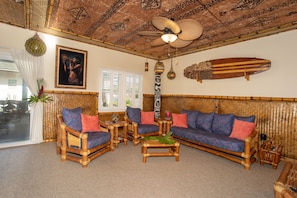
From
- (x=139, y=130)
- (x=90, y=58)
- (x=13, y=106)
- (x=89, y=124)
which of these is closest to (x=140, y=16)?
(x=90, y=58)

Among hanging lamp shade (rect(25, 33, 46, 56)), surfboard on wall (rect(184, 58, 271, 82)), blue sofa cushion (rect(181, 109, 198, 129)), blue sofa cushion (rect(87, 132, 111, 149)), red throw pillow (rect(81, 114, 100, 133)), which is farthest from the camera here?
blue sofa cushion (rect(181, 109, 198, 129))

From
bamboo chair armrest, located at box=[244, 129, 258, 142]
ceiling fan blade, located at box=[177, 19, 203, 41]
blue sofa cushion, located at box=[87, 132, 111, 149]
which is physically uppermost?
ceiling fan blade, located at box=[177, 19, 203, 41]

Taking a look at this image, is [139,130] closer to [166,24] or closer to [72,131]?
[72,131]

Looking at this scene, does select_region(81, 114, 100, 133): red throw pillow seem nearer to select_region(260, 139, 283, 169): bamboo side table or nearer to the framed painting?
the framed painting

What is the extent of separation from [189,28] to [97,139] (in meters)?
2.66

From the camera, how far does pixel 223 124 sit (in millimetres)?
3916

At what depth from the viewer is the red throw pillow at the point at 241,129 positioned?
11.1ft

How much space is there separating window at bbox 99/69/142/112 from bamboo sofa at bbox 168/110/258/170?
6.35ft

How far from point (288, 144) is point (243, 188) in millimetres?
1957

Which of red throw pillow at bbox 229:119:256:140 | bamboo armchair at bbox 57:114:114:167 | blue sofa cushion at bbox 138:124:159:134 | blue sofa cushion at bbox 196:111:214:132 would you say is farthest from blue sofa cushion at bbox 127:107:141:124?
red throw pillow at bbox 229:119:256:140

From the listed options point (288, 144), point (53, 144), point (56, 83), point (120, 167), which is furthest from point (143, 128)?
point (288, 144)

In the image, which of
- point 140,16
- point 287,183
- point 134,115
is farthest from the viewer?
point 134,115

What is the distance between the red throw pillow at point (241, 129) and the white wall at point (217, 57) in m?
0.92

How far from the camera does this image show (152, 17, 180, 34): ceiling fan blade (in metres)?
2.29
